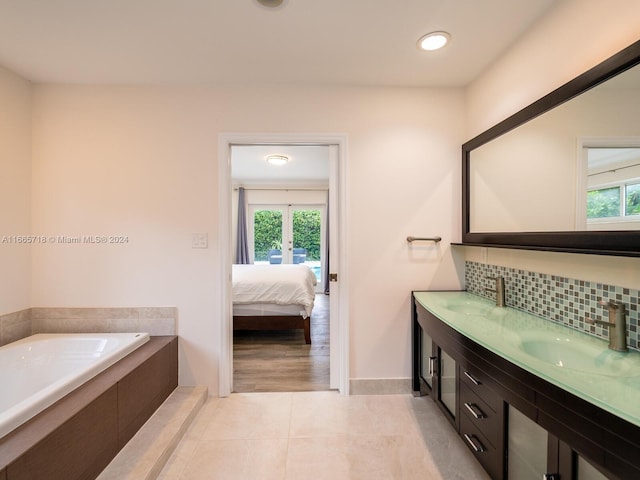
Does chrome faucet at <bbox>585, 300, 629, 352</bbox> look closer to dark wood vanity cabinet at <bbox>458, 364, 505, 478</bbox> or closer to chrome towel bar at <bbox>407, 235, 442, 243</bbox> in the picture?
dark wood vanity cabinet at <bbox>458, 364, 505, 478</bbox>

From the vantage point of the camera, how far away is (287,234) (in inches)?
251

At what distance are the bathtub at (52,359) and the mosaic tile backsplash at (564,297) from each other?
8.30ft

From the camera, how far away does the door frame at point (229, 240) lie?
2.24 m

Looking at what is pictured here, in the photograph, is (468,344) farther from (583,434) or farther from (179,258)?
(179,258)

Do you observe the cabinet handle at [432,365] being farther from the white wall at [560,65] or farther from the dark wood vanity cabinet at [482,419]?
the white wall at [560,65]

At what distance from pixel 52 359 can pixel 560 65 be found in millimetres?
3588

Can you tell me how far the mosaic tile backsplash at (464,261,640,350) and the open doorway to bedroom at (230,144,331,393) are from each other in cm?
162

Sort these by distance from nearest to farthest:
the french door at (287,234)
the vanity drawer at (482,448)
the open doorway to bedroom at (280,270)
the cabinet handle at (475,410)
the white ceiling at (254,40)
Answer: the vanity drawer at (482,448) < the cabinet handle at (475,410) < the white ceiling at (254,40) < the open doorway to bedroom at (280,270) < the french door at (287,234)

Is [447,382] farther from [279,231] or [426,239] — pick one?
[279,231]

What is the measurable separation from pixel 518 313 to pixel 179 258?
2391mm

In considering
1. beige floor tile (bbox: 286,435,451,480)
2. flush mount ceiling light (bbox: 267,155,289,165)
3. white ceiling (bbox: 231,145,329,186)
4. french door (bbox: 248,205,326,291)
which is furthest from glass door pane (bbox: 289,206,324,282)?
beige floor tile (bbox: 286,435,451,480)

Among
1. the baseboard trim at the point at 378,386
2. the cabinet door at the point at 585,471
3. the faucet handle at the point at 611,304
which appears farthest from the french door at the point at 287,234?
the cabinet door at the point at 585,471

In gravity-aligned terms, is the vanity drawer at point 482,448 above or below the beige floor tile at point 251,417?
above

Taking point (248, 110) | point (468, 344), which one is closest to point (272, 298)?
point (248, 110)
